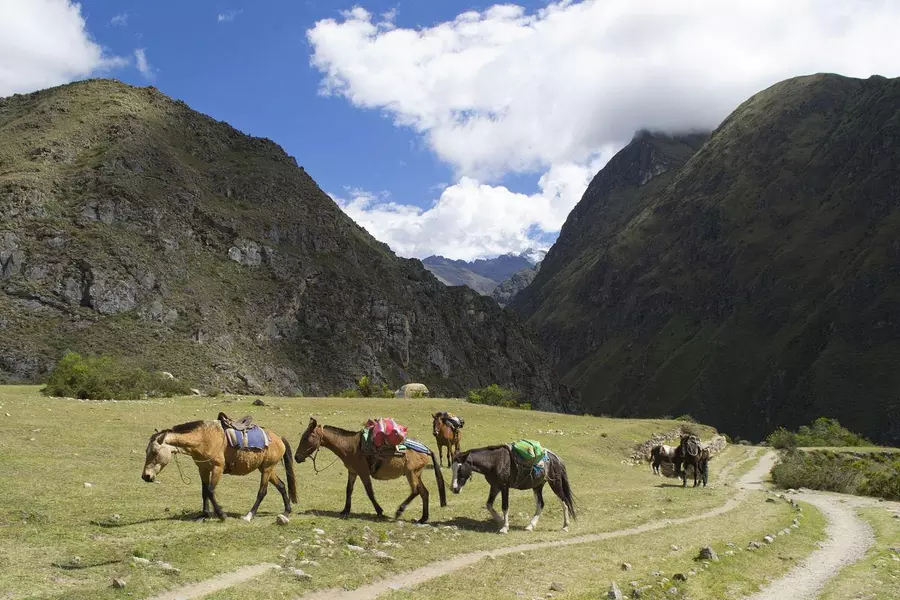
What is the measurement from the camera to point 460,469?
1692cm

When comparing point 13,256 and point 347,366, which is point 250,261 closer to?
point 347,366

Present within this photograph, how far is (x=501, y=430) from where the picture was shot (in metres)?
42.5

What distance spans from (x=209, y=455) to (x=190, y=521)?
155 centimetres

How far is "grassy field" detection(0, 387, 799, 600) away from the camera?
10.2 metres

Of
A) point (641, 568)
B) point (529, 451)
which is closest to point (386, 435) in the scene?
point (529, 451)

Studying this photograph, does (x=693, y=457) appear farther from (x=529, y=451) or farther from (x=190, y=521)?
(x=190, y=521)

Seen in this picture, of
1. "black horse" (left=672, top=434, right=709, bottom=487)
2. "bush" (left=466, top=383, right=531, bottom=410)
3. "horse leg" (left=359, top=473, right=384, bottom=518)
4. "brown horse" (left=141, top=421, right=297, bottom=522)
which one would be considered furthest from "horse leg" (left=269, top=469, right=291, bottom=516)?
"bush" (left=466, top=383, right=531, bottom=410)

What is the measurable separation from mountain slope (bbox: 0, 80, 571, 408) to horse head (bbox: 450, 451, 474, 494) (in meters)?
79.3

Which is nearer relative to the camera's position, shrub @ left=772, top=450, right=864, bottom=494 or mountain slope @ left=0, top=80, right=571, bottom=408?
shrub @ left=772, top=450, right=864, bottom=494

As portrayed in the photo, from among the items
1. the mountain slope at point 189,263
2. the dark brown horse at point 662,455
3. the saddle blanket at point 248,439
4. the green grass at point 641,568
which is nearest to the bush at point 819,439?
the dark brown horse at point 662,455

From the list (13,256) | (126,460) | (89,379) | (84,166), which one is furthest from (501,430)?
(84,166)

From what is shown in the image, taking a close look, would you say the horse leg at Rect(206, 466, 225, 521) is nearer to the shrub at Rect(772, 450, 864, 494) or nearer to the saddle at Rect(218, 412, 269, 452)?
the saddle at Rect(218, 412, 269, 452)

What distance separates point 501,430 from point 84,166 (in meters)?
104

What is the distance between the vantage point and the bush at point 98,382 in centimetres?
4084
